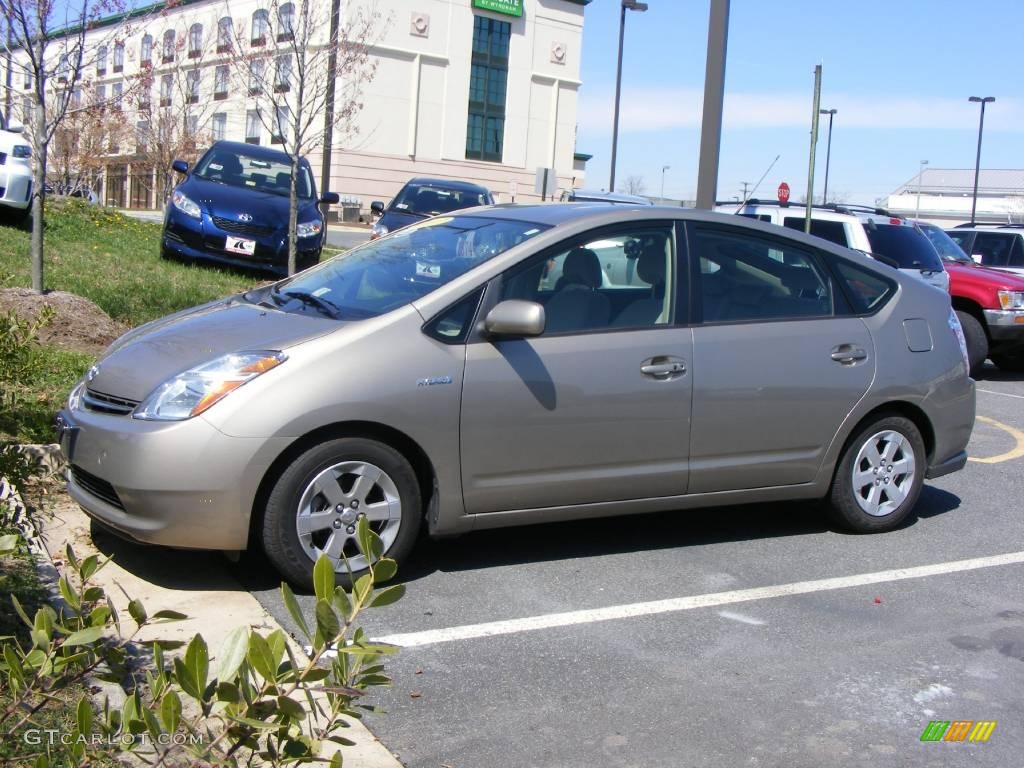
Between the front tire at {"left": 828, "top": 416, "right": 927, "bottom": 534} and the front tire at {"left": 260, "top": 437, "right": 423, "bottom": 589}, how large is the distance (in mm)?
2453

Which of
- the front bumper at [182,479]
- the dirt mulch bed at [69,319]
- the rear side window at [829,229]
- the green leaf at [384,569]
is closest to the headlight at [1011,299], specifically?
the rear side window at [829,229]

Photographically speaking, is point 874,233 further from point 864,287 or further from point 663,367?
point 663,367

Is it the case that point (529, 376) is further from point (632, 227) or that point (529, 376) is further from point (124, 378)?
point (124, 378)

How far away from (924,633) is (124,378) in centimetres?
350

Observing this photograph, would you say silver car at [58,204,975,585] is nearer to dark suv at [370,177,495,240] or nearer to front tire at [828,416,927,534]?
front tire at [828,416,927,534]

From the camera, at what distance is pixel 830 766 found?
3.63 metres

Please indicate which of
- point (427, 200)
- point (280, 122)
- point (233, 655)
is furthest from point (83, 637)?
point (427, 200)

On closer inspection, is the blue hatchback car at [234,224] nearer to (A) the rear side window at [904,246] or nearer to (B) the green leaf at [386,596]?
(A) the rear side window at [904,246]

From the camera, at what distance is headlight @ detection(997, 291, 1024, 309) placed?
13000 mm

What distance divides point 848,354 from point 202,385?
325cm

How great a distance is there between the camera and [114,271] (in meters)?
11.8

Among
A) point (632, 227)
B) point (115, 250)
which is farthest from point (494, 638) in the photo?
point (115, 250)

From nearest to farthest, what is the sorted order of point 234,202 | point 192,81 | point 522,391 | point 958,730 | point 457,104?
point 958,730 → point 522,391 → point 234,202 → point 192,81 → point 457,104

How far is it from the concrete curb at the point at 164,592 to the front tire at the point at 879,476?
10.4ft
